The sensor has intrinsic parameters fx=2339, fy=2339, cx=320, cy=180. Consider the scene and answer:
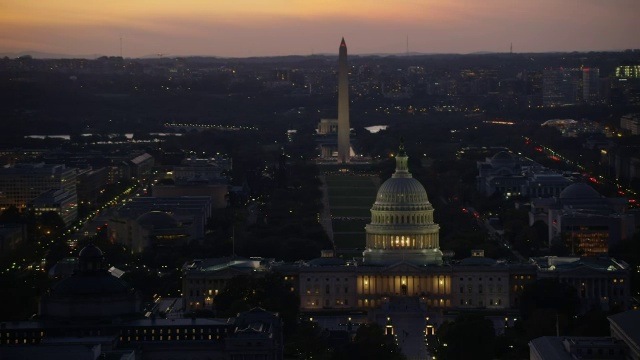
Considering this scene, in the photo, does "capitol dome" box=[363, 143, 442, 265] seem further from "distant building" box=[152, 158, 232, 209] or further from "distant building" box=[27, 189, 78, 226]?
"distant building" box=[152, 158, 232, 209]

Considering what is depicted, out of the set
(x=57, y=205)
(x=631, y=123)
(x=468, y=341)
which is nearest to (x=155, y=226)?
(x=57, y=205)

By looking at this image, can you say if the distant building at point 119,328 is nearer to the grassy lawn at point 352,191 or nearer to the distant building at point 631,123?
the grassy lawn at point 352,191

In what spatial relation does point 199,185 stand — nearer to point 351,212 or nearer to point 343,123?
point 351,212

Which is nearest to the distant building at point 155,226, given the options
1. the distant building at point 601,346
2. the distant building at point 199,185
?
the distant building at point 199,185

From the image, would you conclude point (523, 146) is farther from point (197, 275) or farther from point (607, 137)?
point (197, 275)

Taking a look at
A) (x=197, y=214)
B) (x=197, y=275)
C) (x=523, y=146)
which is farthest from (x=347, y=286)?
(x=523, y=146)

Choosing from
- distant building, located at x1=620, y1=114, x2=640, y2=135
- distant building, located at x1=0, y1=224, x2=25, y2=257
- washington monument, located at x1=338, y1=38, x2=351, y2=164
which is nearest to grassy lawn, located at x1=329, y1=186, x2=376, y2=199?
washington monument, located at x1=338, y1=38, x2=351, y2=164
